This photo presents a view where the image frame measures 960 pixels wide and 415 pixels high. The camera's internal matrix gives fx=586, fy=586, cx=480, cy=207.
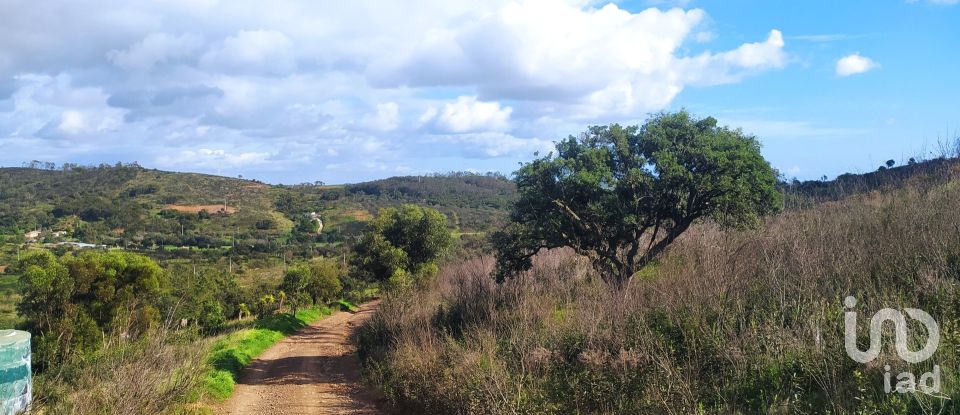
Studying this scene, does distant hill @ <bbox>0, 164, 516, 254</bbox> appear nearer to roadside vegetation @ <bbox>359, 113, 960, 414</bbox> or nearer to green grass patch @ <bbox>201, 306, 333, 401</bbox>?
green grass patch @ <bbox>201, 306, 333, 401</bbox>

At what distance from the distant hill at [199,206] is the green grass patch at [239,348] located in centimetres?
5626

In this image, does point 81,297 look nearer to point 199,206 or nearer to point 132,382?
point 132,382

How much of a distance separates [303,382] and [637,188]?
11331 mm

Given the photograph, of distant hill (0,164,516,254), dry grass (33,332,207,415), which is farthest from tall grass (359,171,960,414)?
distant hill (0,164,516,254)

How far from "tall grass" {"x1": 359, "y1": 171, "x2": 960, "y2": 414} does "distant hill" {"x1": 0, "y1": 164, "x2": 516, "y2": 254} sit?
73.3 meters

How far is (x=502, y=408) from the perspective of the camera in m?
9.48

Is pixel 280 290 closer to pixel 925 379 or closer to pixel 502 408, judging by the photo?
pixel 502 408

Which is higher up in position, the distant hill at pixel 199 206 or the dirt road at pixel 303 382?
the distant hill at pixel 199 206

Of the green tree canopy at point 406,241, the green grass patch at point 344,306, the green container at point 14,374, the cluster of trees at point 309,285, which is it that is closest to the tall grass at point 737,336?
the green container at point 14,374

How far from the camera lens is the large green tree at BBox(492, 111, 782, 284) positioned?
47.1 feet

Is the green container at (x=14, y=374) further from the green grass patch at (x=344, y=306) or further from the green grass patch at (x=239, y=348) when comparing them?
the green grass patch at (x=344, y=306)

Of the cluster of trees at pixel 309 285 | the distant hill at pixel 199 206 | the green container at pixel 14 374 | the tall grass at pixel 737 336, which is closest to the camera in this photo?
the tall grass at pixel 737 336

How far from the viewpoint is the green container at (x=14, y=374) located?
925 centimetres

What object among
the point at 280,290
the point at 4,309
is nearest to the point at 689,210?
the point at 280,290
